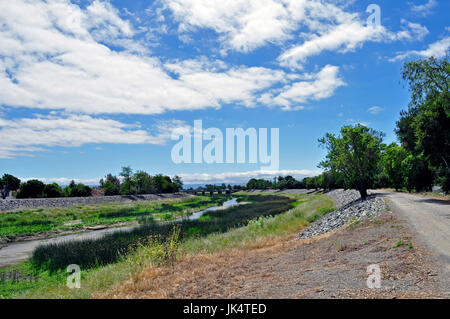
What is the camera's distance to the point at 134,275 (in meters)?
10.3

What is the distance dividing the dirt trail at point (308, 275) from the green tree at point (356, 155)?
22.4 metres

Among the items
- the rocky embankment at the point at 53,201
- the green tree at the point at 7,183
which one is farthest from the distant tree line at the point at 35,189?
the rocky embankment at the point at 53,201

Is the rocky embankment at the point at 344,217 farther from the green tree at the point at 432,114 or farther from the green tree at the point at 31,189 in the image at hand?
the green tree at the point at 31,189

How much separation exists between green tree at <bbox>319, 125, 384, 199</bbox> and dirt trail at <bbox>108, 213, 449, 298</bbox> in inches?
882

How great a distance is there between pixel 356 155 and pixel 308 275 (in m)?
29.8

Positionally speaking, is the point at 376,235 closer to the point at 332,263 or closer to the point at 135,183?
the point at 332,263

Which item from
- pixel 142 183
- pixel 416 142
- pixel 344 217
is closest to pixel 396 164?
pixel 416 142

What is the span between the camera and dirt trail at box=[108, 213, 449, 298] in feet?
23.5

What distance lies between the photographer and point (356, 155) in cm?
3488

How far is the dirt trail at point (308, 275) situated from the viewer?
7.17 m

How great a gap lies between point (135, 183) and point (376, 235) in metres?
129

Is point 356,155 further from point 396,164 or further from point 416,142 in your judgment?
point 396,164

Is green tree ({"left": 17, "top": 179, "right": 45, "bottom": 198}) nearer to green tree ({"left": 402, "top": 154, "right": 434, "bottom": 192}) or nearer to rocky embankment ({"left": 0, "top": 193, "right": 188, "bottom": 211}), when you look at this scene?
rocky embankment ({"left": 0, "top": 193, "right": 188, "bottom": 211})
